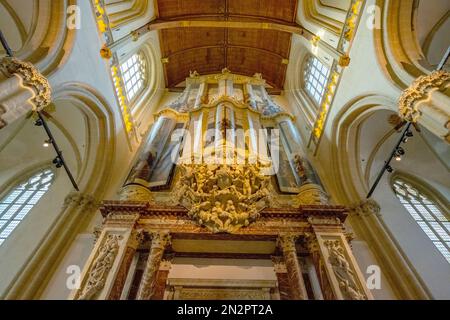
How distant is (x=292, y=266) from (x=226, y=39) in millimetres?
14455

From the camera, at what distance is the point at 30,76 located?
4559 mm

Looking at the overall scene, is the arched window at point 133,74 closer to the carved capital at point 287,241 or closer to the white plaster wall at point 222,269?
the white plaster wall at point 222,269

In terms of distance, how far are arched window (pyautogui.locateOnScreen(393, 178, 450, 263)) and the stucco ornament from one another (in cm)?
617

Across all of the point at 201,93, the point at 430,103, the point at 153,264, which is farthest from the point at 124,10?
the point at 430,103

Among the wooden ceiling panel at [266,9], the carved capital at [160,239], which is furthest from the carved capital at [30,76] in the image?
the wooden ceiling panel at [266,9]

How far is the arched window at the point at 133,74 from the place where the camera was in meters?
11.0

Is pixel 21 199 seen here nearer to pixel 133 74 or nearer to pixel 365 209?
pixel 133 74

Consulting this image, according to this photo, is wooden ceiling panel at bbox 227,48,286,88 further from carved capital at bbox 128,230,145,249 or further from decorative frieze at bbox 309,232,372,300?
carved capital at bbox 128,230,145,249

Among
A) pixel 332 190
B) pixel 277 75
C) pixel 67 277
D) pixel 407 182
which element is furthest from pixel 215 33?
pixel 67 277

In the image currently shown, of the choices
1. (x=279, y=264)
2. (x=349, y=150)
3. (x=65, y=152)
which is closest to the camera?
(x=279, y=264)
